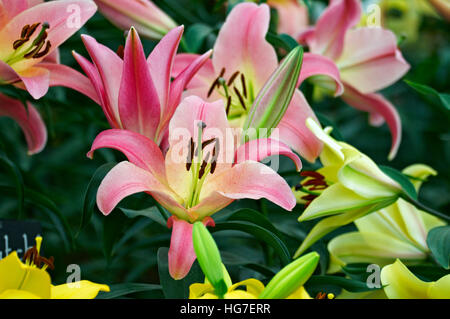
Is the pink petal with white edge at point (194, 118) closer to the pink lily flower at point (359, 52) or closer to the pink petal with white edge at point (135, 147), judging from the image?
the pink petal with white edge at point (135, 147)

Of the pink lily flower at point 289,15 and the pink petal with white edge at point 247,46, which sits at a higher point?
the pink lily flower at point 289,15

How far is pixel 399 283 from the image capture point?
43cm

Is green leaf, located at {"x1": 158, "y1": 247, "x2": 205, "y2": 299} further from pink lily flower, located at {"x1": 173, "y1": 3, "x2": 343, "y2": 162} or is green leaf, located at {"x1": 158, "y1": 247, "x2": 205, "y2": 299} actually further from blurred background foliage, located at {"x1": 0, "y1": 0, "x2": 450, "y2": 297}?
pink lily flower, located at {"x1": 173, "y1": 3, "x2": 343, "y2": 162}

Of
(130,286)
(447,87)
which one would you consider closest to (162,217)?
(130,286)

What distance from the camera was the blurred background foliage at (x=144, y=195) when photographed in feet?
1.71

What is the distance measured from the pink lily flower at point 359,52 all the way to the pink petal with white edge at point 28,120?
32 cm

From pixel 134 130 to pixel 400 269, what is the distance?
0.23m

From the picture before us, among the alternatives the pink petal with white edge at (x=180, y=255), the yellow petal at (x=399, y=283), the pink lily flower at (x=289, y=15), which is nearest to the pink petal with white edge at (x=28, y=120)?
the pink petal with white edge at (x=180, y=255)

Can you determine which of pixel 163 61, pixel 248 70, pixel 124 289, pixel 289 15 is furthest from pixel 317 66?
pixel 289 15

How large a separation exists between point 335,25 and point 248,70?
0.51 feet

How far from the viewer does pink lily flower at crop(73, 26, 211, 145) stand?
44 cm

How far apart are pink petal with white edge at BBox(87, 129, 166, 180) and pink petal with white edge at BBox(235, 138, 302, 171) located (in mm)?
62

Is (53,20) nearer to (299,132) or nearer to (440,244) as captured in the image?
(299,132)
